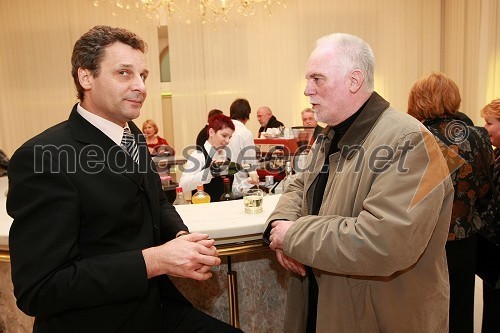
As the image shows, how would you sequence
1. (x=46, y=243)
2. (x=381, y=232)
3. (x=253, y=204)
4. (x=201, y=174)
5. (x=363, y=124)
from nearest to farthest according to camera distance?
(x=46, y=243)
(x=381, y=232)
(x=363, y=124)
(x=253, y=204)
(x=201, y=174)

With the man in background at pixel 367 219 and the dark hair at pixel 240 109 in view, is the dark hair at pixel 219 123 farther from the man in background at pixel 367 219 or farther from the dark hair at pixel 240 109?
the man in background at pixel 367 219

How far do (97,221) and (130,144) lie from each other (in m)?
0.38

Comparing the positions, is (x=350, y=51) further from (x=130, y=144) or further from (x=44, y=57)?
(x=44, y=57)

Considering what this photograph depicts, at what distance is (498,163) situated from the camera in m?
2.62

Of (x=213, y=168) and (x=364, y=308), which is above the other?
(x=213, y=168)

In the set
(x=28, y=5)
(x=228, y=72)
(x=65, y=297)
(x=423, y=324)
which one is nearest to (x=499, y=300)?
(x=423, y=324)

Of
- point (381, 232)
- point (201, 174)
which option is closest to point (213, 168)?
point (201, 174)

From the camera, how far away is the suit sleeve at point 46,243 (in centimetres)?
125

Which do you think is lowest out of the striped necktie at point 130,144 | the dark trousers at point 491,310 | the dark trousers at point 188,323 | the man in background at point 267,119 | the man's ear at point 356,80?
the dark trousers at point 491,310

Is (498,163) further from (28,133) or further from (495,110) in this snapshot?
(28,133)

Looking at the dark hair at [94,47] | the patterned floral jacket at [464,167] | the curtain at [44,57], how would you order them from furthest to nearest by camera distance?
the curtain at [44,57]
the patterned floral jacket at [464,167]
the dark hair at [94,47]

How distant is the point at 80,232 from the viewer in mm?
1379

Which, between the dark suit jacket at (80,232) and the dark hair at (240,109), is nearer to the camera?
the dark suit jacket at (80,232)

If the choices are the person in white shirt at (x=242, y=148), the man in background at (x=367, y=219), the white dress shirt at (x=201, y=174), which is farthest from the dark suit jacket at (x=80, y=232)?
the person in white shirt at (x=242, y=148)
